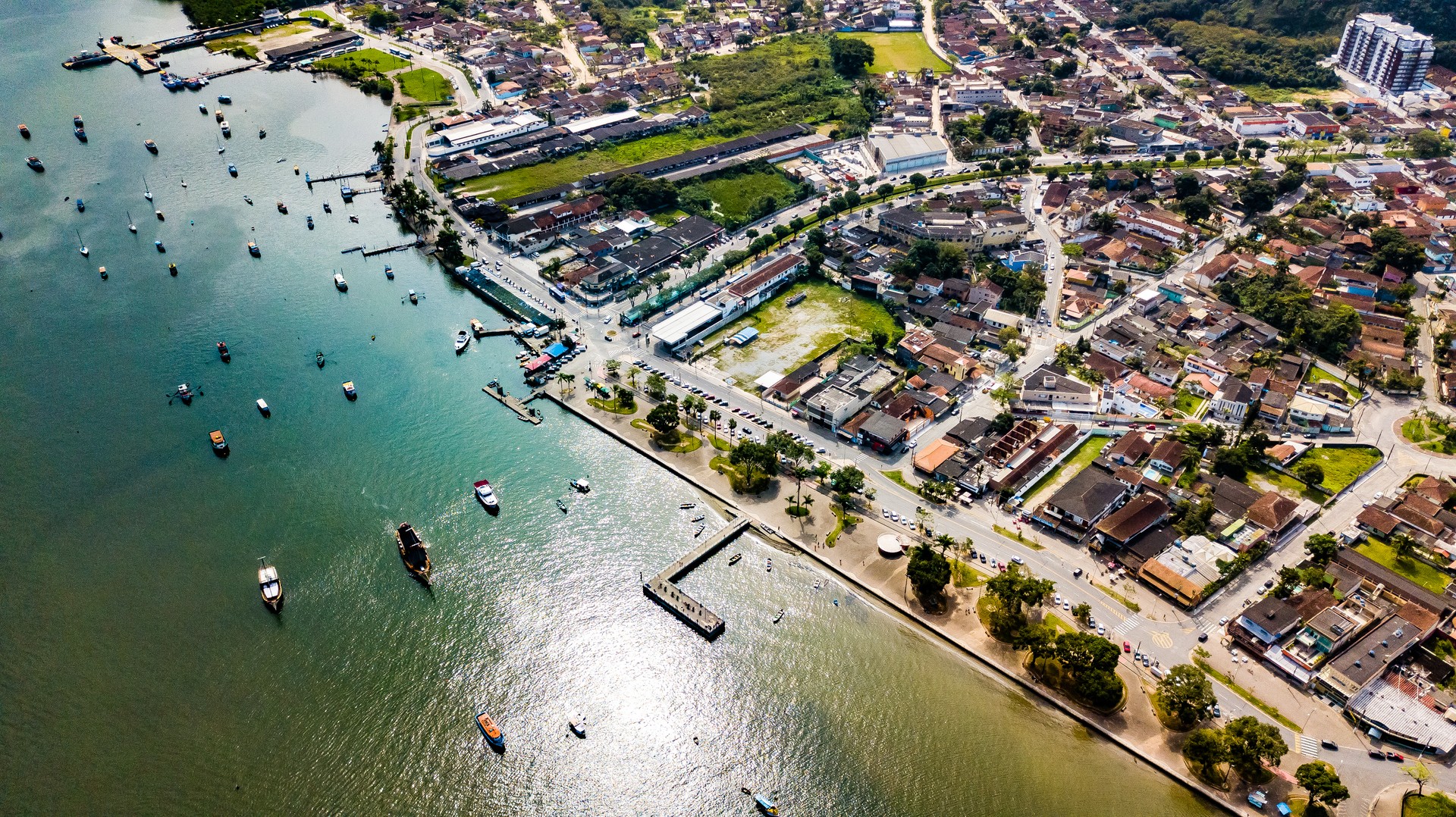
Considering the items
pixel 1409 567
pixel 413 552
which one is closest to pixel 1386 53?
pixel 1409 567

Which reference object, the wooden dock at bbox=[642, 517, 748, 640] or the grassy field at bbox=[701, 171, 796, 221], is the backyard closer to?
the wooden dock at bbox=[642, 517, 748, 640]

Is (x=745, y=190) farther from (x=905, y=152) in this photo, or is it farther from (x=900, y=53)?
(x=900, y=53)

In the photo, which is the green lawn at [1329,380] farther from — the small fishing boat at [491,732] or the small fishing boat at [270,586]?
the small fishing boat at [270,586]

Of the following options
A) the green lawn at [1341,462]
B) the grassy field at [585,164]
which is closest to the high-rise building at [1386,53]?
the green lawn at [1341,462]

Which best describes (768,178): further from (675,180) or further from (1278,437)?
(1278,437)

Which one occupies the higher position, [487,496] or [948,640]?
[487,496]

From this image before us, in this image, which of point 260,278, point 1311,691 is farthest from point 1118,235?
point 260,278

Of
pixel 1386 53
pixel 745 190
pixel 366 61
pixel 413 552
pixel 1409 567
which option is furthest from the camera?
pixel 366 61

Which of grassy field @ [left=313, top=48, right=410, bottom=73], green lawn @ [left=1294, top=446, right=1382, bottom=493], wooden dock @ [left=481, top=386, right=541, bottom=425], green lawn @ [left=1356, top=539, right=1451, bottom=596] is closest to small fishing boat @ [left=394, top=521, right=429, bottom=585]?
wooden dock @ [left=481, top=386, right=541, bottom=425]
